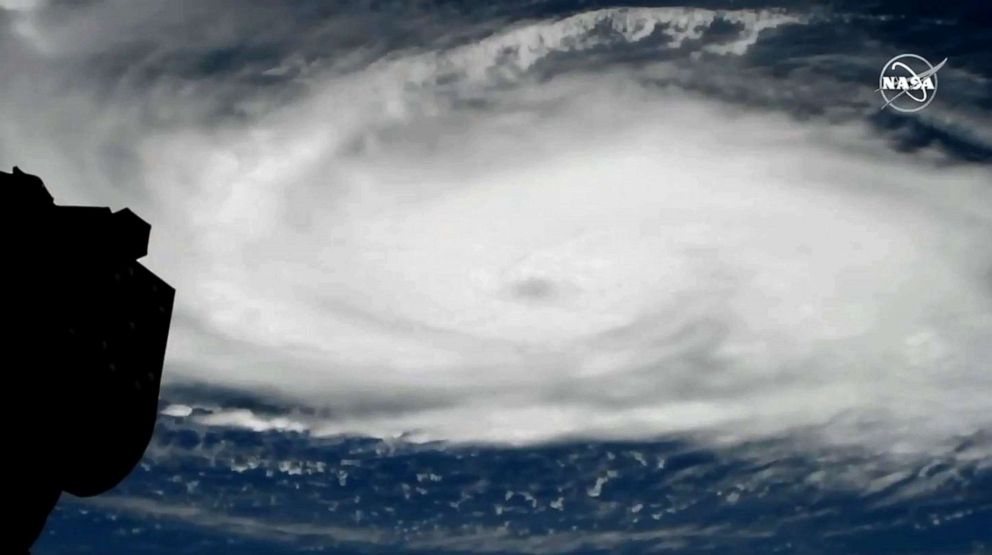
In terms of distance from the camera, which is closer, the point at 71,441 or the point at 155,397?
the point at 71,441

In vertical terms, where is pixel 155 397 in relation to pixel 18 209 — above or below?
below

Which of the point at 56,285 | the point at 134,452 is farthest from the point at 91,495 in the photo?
the point at 56,285

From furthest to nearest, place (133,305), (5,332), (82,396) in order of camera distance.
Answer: (133,305)
(82,396)
(5,332)

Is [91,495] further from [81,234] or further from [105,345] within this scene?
[81,234]

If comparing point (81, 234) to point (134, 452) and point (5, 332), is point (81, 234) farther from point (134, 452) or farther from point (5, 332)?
point (134, 452)

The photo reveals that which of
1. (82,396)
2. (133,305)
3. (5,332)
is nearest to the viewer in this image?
(5,332)

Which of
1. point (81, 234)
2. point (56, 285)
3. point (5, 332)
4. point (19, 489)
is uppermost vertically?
point (81, 234)
